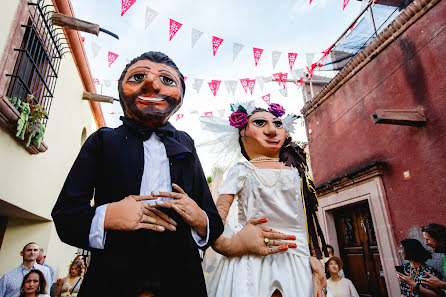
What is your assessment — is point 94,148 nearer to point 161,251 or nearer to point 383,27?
point 161,251

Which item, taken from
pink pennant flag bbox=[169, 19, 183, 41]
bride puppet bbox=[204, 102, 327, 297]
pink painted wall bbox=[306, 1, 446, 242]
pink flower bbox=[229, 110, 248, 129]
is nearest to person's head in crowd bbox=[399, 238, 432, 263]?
pink painted wall bbox=[306, 1, 446, 242]

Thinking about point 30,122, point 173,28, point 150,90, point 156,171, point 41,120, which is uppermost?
point 173,28

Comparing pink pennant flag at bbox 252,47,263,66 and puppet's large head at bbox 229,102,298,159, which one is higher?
pink pennant flag at bbox 252,47,263,66

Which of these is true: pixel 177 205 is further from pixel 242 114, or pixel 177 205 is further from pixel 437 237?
pixel 437 237

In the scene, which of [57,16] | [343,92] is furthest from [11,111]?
[343,92]

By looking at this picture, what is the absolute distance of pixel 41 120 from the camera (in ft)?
14.4

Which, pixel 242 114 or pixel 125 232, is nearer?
pixel 125 232

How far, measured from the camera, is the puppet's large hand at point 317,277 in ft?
5.83

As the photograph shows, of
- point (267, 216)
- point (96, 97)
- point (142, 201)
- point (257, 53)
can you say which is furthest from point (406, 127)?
point (96, 97)

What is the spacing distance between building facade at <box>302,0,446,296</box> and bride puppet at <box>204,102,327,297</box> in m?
2.99

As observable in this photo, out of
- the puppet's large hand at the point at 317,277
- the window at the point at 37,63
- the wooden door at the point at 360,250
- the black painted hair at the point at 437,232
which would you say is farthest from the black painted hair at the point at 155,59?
the wooden door at the point at 360,250

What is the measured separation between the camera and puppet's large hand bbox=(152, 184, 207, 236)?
139 centimetres

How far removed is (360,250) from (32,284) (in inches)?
223

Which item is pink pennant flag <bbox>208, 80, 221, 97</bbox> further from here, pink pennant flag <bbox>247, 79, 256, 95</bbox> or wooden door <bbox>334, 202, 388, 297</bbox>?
wooden door <bbox>334, 202, 388, 297</bbox>
